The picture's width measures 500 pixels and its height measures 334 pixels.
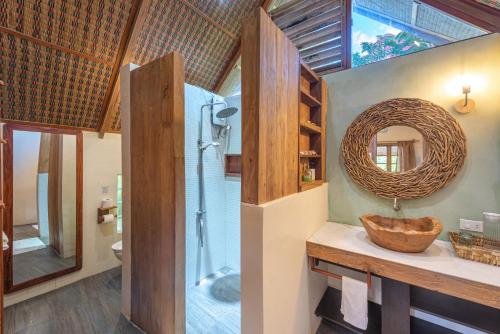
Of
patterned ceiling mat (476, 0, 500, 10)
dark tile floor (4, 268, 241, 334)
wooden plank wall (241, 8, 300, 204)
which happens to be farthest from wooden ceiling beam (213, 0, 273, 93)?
dark tile floor (4, 268, 241, 334)

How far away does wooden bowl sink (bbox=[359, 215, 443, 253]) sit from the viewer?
1421 mm

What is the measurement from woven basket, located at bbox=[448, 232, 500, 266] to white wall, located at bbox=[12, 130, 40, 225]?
3.80 meters

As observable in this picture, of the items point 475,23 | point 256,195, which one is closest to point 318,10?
point 475,23

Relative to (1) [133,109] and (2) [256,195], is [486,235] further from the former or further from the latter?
(1) [133,109]

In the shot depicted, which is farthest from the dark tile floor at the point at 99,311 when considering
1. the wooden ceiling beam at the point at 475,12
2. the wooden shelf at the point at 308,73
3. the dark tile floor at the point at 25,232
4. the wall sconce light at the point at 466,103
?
the wooden ceiling beam at the point at 475,12

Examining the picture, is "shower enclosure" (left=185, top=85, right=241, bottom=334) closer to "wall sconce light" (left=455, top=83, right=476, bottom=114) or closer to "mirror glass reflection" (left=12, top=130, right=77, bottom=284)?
"mirror glass reflection" (left=12, top=130, right=77, bottom=284)

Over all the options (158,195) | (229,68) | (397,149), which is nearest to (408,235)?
(397,149)

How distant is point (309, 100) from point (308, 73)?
0.23 metres

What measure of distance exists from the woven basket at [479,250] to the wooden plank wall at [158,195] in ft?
6.36

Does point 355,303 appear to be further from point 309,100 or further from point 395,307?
point 309,100

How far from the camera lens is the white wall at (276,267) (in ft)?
3.88

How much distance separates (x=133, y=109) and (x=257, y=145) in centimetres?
131

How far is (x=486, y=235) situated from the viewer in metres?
1.57

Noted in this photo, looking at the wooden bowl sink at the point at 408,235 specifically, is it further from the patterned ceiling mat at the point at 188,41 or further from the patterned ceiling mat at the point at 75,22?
the patterned ceiling mat at the point at 75,22
